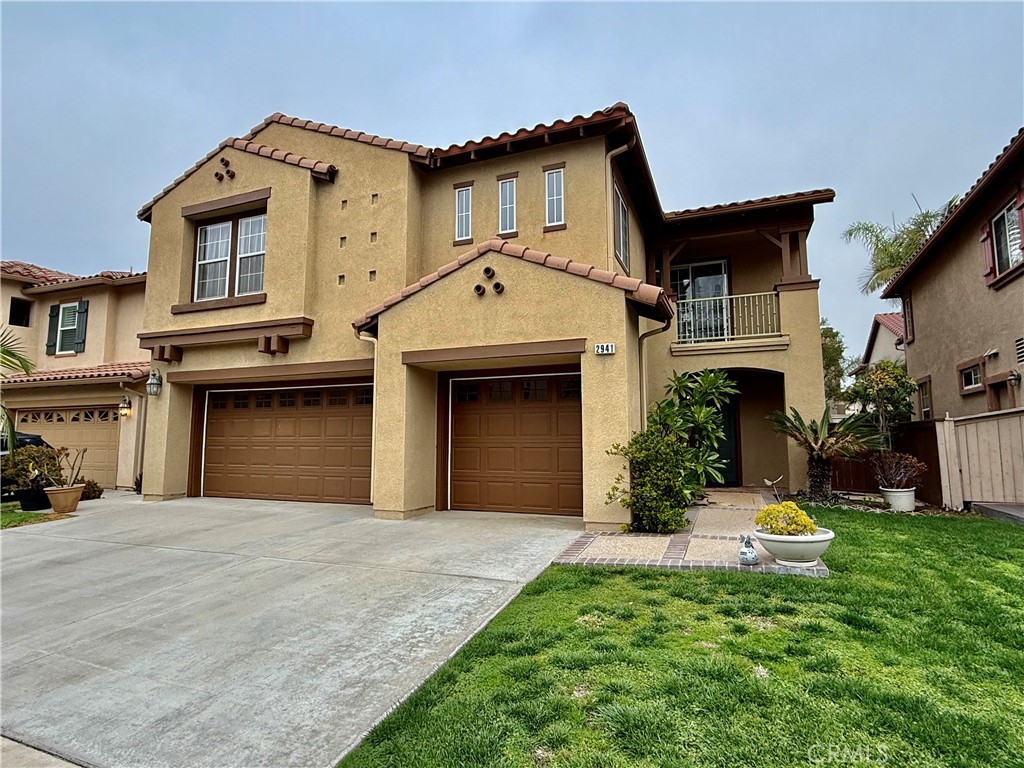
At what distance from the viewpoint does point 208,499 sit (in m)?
12.9

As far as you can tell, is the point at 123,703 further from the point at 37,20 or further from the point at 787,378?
the point at 37,20

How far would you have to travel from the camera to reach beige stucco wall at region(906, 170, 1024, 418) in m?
11.4

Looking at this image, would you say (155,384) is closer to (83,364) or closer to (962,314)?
(83,364)

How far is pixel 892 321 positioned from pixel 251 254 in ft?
88.9

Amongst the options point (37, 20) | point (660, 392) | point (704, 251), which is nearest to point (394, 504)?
point (660, 392)

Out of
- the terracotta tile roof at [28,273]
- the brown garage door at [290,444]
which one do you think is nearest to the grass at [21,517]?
the brown garage door at [290,444]

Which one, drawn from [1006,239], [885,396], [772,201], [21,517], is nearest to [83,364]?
[21,517]

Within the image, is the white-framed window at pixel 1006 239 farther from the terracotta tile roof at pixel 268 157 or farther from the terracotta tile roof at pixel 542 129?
the terracotta tile roof at pixel 268 157

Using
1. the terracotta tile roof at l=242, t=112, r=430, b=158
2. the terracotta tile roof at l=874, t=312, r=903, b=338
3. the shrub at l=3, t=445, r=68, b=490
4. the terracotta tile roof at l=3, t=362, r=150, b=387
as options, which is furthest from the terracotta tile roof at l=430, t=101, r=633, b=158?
the terracotta tile roof at l=874, t=312, r=903, b=338

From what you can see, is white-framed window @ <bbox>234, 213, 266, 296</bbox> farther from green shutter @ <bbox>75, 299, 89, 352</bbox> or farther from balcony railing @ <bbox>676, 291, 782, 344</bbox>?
balcony railing @ <bbox>676, 291, 782, 344</bbox>

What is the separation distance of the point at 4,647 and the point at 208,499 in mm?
8698

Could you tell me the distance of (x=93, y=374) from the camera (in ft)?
49.0

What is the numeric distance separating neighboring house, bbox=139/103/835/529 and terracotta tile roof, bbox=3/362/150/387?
1.96 meters

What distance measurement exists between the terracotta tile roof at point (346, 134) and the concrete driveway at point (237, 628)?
7.51 m
